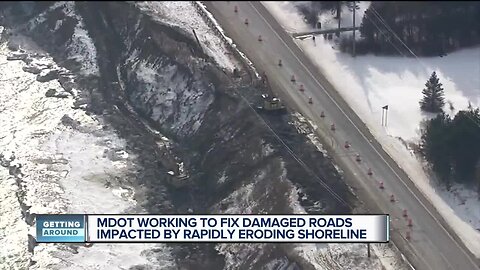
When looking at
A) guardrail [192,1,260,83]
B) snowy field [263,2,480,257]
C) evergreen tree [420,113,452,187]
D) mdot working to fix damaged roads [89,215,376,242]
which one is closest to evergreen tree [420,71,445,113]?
snowy field [263,2,480,257]

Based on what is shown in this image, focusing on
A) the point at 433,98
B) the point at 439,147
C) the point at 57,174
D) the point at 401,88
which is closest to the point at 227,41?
the point at 401,88

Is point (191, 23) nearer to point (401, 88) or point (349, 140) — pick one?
point (401, 88)

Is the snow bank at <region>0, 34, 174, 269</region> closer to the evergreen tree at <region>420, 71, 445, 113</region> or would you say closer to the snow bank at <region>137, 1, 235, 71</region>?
the snow bank at <region>137, 1, 235, 71</region>

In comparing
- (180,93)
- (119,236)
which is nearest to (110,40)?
(180,93)

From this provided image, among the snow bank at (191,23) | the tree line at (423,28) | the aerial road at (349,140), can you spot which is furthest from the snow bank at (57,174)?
the tree line at (423,28)

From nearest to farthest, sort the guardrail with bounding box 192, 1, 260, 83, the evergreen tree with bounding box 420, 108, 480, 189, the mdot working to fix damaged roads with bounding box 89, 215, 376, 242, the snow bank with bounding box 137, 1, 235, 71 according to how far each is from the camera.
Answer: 1. the mdot working to fix damaged roads with bounding box 89, 215, 376, 242
2. the evergreen tree with bounding box 420, 108, 480, 189
3. the guardrail with bounding box 192, 1, 260, 83
4. the snow bank with bounding box 137, 1, 235, 71
